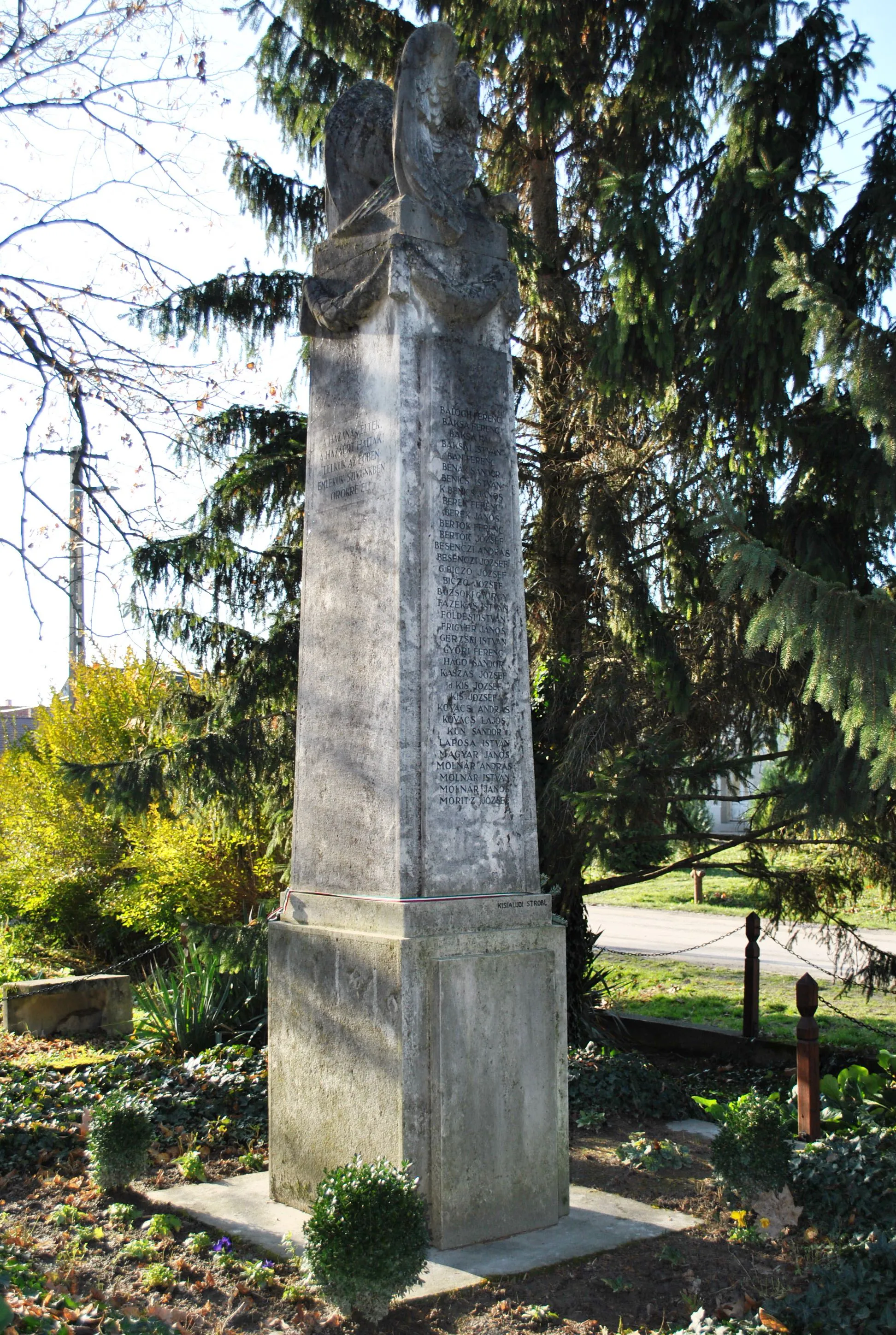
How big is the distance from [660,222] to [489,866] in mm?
5404

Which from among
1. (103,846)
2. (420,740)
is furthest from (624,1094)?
(103,846)

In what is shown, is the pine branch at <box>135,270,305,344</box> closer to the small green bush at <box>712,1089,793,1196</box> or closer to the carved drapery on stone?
the carved drapery on stone

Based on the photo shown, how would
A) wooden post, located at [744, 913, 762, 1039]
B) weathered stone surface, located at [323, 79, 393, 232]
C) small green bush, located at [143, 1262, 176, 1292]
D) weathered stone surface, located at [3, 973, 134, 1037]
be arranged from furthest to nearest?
weathered stone surface, located at [3, 973, 134, 1037]
wooden post, located at [744, 913, 762, 1039]
weathered stone surface, located at [323, 79, 393, 232]
small green bush, located at [143, 1262, 176, 1292]

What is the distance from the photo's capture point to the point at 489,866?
204 inches

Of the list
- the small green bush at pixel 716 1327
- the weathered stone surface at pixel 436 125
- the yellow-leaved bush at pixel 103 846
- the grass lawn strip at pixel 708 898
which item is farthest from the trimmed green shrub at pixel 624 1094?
the grass lawn strip at pixel 708 898

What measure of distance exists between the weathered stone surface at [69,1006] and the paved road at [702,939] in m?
5.27

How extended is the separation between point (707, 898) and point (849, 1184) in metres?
19.1

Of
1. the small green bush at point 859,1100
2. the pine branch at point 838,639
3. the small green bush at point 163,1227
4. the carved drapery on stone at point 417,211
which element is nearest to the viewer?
the small green bush at point 163,1227

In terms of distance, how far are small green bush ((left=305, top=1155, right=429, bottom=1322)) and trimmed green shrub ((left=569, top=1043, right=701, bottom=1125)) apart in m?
2.88

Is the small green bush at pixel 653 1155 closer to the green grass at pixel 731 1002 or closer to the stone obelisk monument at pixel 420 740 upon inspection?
the stone obelisk monument at pixel 420 740

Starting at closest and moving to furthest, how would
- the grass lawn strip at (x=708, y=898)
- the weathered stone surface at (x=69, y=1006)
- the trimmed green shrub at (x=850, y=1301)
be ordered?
the trimmed green shrub at (x=850, y=1301) → the weathered stone surface at (x=69, y=1006) → the grass lawn strip at (x=708, y=898)

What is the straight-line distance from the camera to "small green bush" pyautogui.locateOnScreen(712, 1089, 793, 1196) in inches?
196

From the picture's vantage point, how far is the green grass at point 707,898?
19422 mm

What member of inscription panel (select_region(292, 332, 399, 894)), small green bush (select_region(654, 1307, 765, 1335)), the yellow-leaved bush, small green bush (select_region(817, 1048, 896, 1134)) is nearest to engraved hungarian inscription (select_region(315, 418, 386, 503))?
inscription panel (select_region(292, 332, 399, 894))
